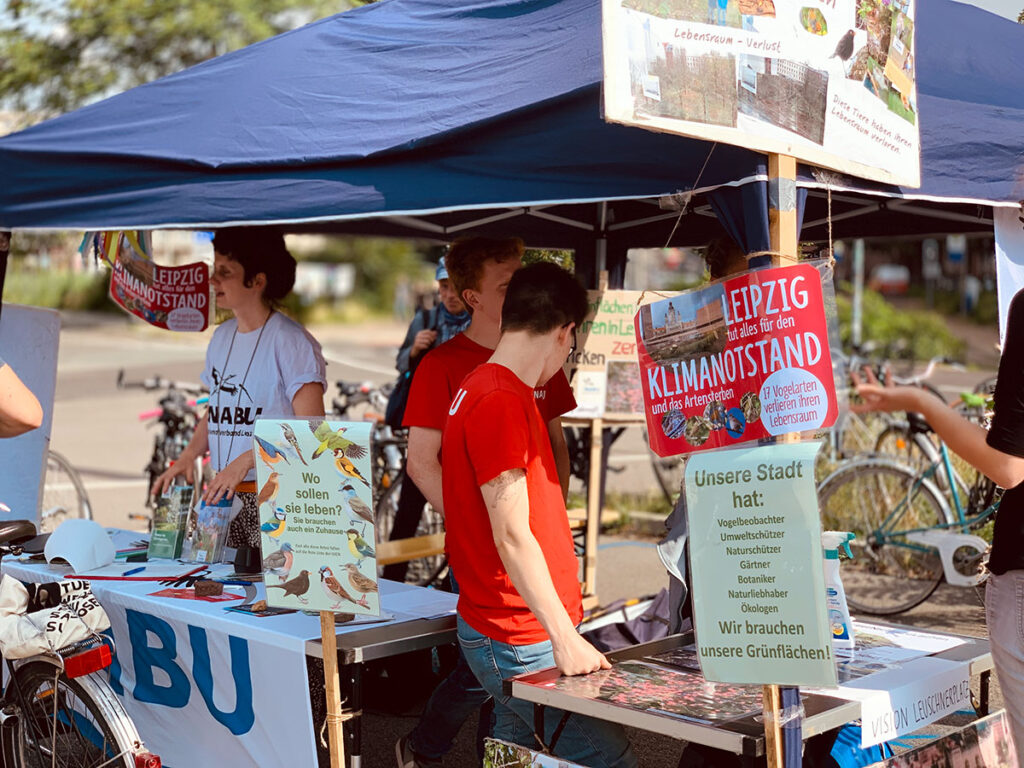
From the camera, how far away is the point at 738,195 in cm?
267

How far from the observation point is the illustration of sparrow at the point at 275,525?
306 cm

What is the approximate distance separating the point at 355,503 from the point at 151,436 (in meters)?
11.7

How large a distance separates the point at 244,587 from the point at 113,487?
7094mm

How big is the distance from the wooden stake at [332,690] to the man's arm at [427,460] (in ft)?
1.94

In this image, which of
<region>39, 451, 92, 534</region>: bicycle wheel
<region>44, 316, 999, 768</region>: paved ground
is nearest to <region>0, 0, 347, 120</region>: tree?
<region>44, 316, 999, 768</region>: paved ground

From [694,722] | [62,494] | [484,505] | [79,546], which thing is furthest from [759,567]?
[62,494]

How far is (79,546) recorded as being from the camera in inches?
155

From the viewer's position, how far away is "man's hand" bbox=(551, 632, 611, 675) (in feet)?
8.89

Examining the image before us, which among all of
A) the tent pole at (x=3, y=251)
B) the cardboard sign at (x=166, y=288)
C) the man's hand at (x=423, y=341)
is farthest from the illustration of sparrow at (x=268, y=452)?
the man's hand at (x=423, y=341)

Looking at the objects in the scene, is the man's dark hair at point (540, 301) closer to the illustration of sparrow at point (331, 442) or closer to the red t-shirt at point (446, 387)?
the illustration of sparrow at point (331, 442)

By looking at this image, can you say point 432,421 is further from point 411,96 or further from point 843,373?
point 843,373

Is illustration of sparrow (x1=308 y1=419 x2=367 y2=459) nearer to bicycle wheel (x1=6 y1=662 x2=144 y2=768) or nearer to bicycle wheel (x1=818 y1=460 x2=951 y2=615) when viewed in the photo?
bicycle wheel (x1=6 y1=662 x2=144 y2=768)

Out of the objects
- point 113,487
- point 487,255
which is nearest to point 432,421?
point 487,255

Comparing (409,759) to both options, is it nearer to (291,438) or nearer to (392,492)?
(291,438)
